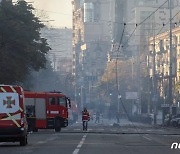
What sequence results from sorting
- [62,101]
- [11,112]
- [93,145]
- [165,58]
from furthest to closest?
1. [165,58]
2. [62,101]
3. [93,145]
4. [11,112]

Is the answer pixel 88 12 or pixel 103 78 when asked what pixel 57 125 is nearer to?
pixel 103 78

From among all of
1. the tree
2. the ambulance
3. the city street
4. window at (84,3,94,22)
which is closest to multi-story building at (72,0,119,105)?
window at (84,3,94,22)

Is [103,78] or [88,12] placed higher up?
[88,12]

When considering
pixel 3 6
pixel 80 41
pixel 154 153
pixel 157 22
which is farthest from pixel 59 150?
pixel 80 41

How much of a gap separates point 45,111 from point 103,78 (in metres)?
94.3

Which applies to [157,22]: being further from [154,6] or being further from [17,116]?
[17,116]

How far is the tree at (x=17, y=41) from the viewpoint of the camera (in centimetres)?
5366

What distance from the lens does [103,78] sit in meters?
142

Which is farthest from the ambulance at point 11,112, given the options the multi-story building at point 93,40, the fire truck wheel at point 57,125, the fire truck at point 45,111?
the multi-story building at point 93,40

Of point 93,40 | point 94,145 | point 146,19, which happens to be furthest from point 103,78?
point 94,145

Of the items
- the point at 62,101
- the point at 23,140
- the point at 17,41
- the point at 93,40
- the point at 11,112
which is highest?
the point at 93,40

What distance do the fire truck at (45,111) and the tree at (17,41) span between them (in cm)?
628

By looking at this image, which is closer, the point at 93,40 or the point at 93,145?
the point at 93,145

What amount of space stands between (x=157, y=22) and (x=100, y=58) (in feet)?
104
